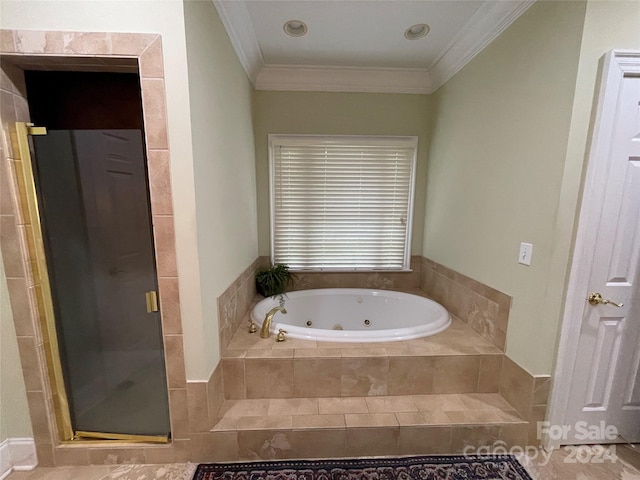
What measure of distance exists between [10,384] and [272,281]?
5.18 ft

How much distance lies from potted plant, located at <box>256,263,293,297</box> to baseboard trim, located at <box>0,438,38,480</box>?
1.54m

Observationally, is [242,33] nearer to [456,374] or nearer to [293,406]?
[293,406]

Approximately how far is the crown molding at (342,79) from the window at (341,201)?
0.43 metres

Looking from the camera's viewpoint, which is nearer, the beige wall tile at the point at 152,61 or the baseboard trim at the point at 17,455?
the beige wall tile at the point at 152,61

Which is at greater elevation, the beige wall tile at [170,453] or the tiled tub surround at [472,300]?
the tiled tub surround at [472,300]

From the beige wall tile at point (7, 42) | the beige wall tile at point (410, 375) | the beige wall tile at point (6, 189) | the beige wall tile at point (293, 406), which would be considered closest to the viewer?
the beige wall tile at point (7, 42)

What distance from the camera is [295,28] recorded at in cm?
170

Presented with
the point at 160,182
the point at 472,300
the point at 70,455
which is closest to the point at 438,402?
the point at 472,300

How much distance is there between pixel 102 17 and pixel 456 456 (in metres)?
2.67

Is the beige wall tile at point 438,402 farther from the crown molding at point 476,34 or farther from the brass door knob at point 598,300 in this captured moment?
the crown molding at point 476,34

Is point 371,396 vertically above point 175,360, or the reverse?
point 175,360

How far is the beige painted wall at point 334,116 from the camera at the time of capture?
232 cm

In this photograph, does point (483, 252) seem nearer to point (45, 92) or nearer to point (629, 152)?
point (629, 152)

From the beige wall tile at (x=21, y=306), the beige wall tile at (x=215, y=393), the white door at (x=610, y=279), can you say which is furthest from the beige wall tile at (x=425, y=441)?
the beige wall tile at (x=21, y=306)
